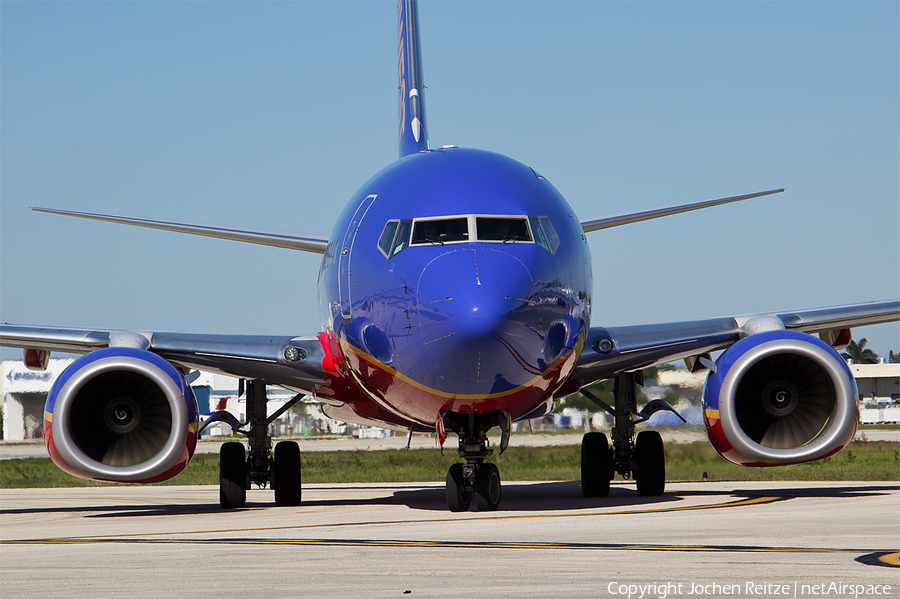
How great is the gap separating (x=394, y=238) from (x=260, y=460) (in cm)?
618

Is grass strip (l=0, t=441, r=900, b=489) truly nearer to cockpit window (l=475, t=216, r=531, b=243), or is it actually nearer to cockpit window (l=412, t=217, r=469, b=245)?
cockpit window (l=475, t=216, r=531, b=243)

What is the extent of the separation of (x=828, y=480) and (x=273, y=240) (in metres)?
10.8

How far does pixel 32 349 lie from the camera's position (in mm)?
14695

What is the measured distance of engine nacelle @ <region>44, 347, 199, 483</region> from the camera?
12.1 metres

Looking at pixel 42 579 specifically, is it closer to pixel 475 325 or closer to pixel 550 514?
pixel 475 325

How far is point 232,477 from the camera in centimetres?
1502

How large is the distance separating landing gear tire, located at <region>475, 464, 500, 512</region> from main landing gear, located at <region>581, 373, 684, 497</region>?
13.7ft

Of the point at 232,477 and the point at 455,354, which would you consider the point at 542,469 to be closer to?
the point at 232,477

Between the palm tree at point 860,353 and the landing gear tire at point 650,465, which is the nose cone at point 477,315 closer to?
the landing gear tire at point 650,465

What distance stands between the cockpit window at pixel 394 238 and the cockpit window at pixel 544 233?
123cm

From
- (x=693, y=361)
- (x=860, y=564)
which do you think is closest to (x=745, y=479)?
(x=693, y=361)

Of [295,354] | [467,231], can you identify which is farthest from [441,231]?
[295,354]

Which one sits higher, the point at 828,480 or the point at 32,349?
the point at 32,349

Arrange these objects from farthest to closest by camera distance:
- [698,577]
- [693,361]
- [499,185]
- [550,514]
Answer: [693,361] → [550,514] → [499,185] → [698,577]
